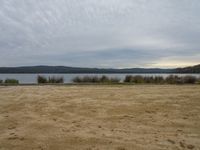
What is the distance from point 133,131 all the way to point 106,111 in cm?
218

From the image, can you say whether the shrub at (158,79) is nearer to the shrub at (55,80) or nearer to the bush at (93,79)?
the bush at (93,79)

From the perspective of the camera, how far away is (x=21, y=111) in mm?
7266

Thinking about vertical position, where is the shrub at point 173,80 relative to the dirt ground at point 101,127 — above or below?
above

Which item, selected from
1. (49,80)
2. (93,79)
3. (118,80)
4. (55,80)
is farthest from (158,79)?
(49,80)

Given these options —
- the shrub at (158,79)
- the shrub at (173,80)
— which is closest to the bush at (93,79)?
the shrub at (158,79)

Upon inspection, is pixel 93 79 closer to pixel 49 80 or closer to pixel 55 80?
pixel 55 80

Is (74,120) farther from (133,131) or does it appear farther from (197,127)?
(197,127)

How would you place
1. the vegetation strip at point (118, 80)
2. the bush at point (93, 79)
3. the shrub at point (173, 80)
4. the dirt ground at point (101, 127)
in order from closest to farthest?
the dirt ground at point (101, 127), the shrub at point (173, 80), the vegetation strip at point (118, 80), the bush at point (93, 79)

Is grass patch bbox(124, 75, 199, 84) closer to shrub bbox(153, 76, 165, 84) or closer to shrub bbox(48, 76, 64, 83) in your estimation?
shrub bbox(153, 76, 165, 84)

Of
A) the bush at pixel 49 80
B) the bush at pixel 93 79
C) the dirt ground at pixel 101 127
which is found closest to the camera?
the dirt ground at pixel 101 127

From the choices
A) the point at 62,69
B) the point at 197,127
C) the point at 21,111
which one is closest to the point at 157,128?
the point at 197,127

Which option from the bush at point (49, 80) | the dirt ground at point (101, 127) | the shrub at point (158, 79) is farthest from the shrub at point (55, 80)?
the dirt ground at point (101, 127)

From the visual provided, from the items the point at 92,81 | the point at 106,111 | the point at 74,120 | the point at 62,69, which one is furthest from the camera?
the point at 62,69

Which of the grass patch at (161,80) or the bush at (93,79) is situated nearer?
the grass patch at (161,80)
